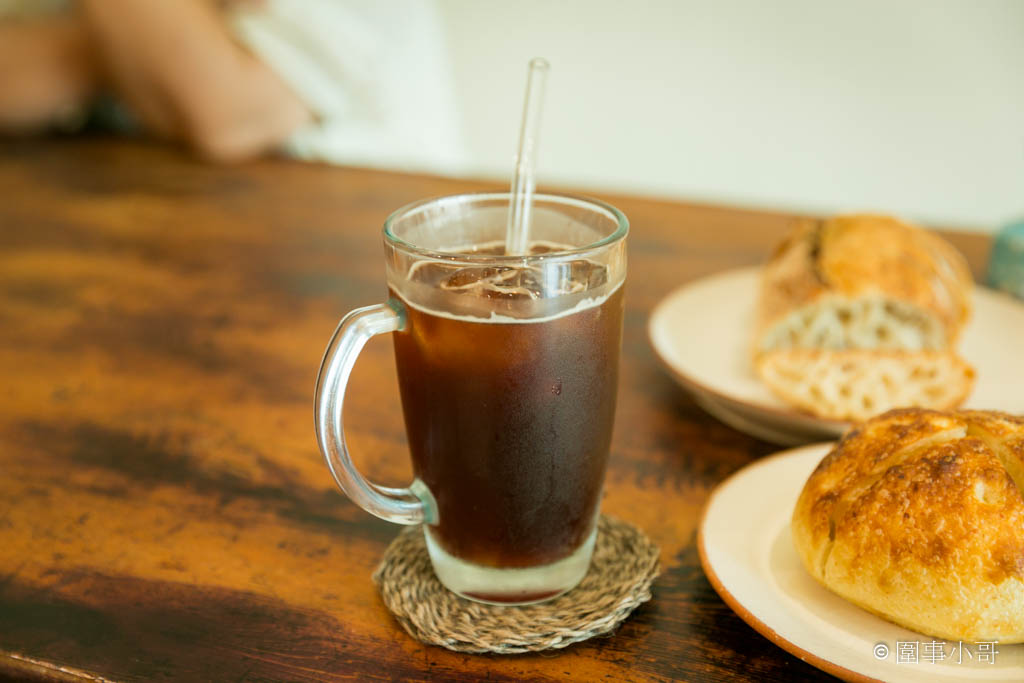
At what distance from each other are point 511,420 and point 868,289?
535 millimetres

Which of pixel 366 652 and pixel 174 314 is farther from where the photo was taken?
pixel 174 314

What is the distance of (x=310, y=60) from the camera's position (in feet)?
6.38

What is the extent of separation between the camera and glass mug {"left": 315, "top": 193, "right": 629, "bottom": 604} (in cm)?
53

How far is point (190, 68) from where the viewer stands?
1.90 metres

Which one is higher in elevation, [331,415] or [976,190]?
[331,415]

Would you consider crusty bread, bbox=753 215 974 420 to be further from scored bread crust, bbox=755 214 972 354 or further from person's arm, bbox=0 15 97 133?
person's arm, bbox=0 15 97 133

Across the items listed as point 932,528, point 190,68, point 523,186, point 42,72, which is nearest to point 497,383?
point 523,186

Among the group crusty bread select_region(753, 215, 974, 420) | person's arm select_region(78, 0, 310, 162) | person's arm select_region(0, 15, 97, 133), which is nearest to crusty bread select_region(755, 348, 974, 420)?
crusty bread select_region(753, 215, 974, 420)

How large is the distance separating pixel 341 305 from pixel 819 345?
57cm

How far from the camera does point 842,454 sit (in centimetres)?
60

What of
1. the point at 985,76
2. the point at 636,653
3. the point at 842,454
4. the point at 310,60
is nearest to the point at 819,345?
the point at 842,454

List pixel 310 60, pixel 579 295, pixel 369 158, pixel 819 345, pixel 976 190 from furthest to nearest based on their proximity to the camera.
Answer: pixel 976 190 < pixel 369 158 < pixel 310 60 < pixel 819 345 < pixel 579 295

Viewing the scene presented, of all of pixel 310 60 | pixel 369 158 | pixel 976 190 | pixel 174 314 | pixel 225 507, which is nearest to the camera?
pixel 225 507

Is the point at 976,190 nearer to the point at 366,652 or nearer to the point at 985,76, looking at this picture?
the point at 985,76
